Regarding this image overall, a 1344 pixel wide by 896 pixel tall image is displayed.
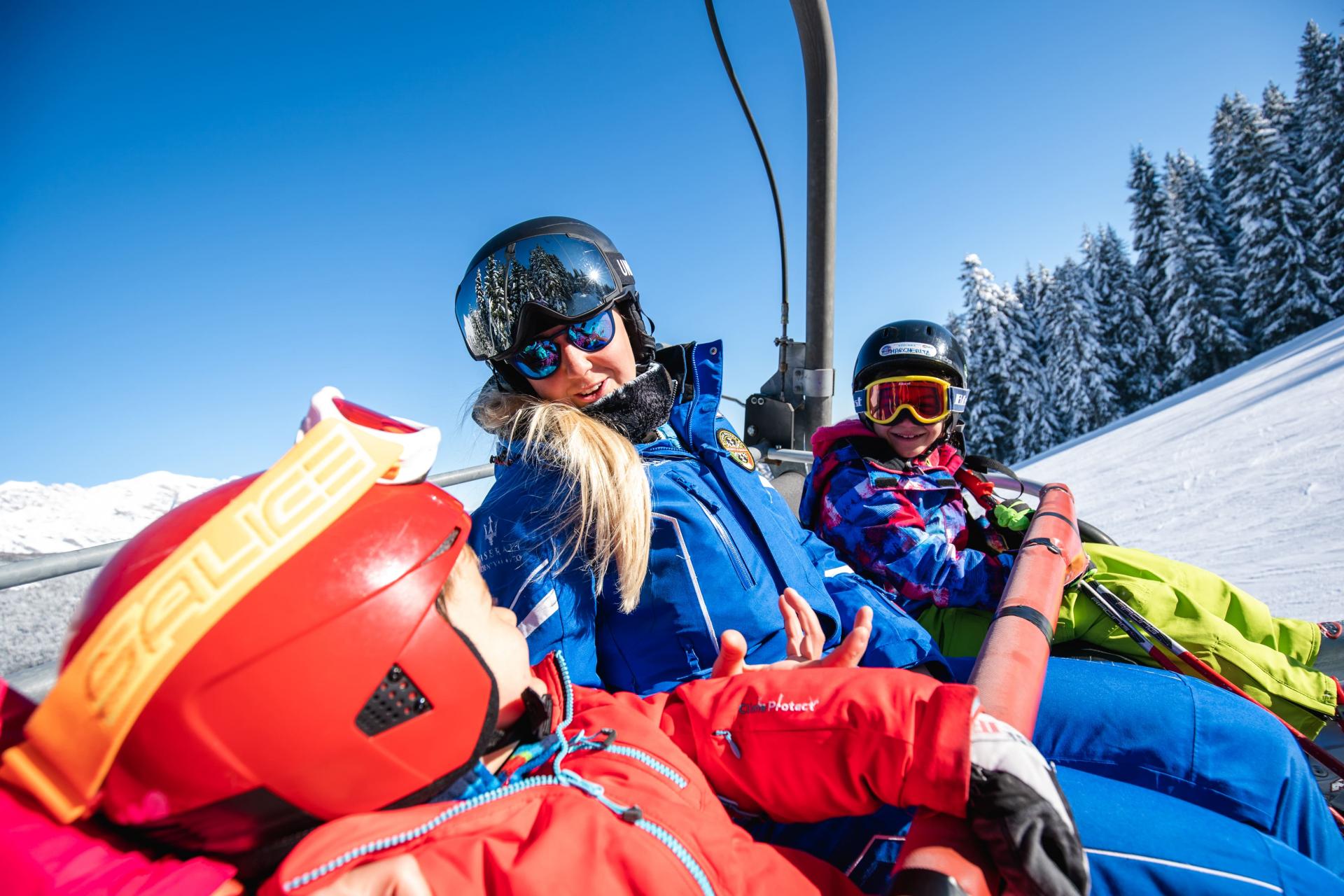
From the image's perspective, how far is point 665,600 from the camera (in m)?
1.77

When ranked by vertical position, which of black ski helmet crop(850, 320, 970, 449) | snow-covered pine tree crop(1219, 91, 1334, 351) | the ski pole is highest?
snow-covered pine tree crop(1219, 91, 1334, 351)

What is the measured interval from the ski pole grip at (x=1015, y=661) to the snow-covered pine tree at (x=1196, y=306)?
1423 inches

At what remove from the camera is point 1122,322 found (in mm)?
34656

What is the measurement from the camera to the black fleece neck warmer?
205 cm

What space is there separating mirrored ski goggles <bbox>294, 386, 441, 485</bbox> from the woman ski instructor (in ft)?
1.90

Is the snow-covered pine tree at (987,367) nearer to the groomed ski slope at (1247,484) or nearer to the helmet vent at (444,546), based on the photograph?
the groomed ski slope at (1247,484)

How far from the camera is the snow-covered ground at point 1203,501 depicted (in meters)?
2.90

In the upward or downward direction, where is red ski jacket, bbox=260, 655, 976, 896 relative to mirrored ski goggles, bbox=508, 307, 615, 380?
downward

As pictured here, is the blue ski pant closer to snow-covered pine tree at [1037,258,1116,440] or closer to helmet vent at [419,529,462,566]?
helmet vent at [419,529,462,566]

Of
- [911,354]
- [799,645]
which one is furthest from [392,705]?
[911,354]

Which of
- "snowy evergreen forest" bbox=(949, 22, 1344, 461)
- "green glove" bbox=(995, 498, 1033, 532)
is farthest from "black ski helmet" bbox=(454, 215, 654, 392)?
"snowy evergreen forest" bbox=(949, 22, 1344, 461)

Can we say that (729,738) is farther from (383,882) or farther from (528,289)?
(528,289)

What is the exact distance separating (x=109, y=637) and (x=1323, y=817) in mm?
2349

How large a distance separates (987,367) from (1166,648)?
38362 millimetres
